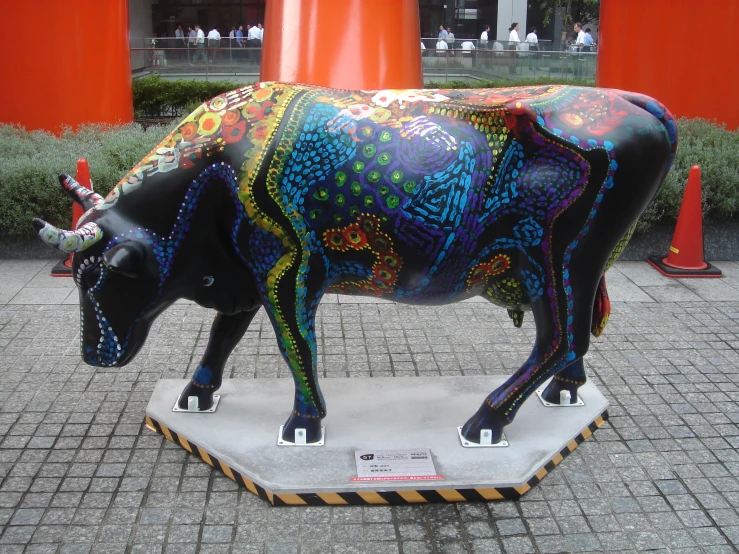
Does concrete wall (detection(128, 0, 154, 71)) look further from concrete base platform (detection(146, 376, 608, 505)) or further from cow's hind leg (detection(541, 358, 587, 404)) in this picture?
cow's hind leg (detection(541, 358, 587, 404))

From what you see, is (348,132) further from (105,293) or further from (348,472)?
(348,472)

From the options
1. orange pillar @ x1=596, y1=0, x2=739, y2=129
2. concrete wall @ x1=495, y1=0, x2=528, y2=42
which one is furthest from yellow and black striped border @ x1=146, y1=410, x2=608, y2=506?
concrete wall @ x1=495, y1=0, x2=528, y2=42

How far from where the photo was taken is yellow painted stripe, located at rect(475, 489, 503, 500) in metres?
3.74

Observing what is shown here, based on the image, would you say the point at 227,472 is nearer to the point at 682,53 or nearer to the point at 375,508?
the point at 375,508

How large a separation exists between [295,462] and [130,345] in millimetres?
1003

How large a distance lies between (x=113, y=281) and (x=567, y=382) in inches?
102

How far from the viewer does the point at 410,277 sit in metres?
3.70

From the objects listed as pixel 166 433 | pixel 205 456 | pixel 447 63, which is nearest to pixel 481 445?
pixel 205 456

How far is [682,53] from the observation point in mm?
9180

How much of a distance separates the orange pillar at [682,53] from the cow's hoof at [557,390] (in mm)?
6057

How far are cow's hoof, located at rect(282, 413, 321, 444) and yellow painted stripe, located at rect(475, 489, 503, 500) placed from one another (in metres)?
0.88

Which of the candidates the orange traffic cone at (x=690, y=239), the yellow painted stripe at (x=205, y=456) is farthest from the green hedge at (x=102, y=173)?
the yellow painted stripe at (x=205, y=456)

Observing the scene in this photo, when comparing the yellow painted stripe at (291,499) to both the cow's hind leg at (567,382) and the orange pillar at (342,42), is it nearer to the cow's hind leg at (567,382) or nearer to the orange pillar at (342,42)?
the cow's hind leg at (567,382)

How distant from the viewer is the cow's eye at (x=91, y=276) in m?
3.58
